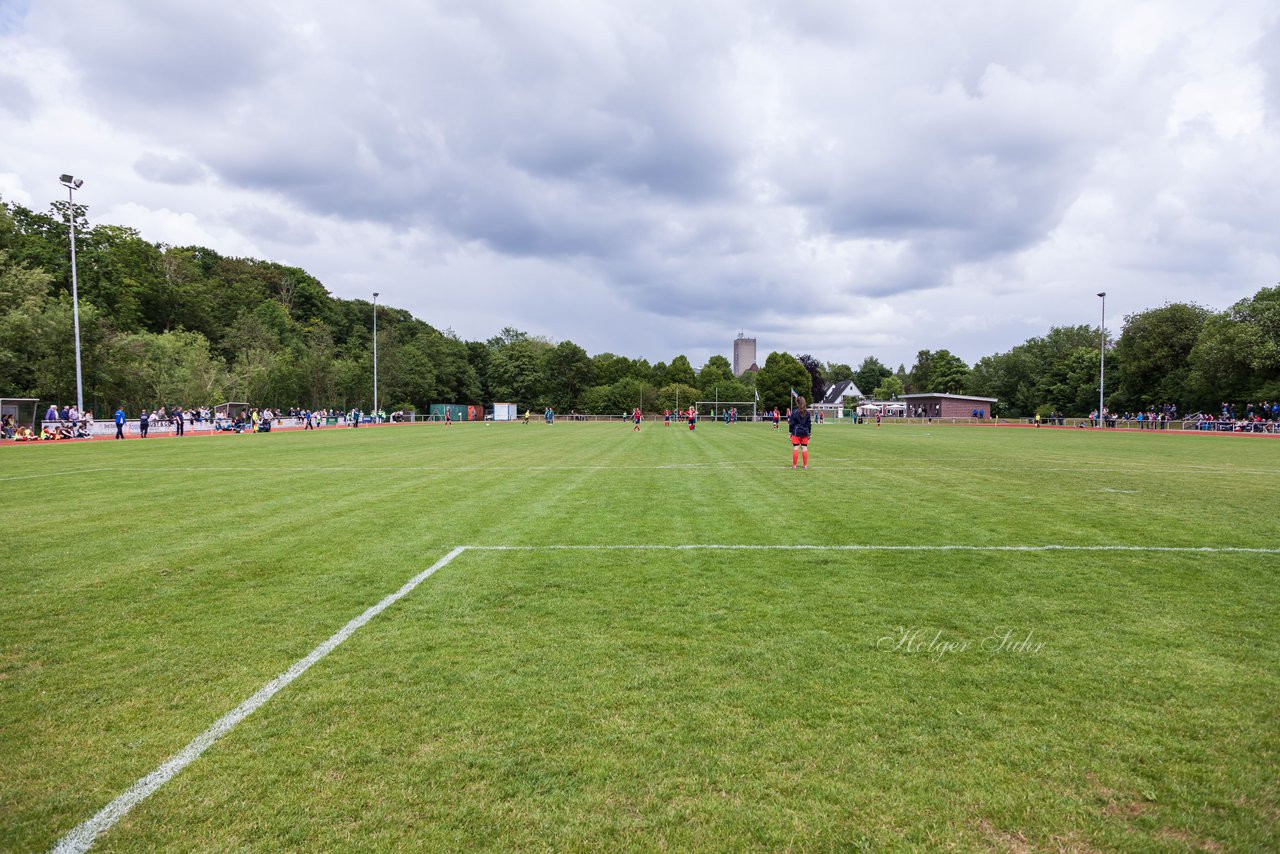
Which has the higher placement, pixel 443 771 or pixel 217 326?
pixel 217 326

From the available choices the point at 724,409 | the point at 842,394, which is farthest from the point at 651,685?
the point at 842,394

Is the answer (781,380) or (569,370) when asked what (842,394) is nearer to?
(781,380)

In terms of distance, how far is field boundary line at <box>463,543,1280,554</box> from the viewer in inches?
283

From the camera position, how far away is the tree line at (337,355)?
42969 mm

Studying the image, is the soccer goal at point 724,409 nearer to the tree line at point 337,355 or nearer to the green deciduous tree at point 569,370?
the tree line at point 337,355

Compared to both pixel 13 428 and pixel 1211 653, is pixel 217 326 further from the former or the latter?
pixel 1211 653

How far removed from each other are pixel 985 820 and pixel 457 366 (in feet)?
325

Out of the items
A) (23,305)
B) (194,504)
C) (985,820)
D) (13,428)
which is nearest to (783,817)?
(985,820)

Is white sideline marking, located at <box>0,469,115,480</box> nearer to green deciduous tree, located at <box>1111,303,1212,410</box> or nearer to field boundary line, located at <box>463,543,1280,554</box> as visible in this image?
field boundary line, located at <box>463,543,1280,554</box>

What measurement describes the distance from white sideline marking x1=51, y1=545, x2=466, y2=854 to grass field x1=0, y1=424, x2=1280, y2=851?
53 mm

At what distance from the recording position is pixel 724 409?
100 meters

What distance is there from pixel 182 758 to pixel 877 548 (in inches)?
258

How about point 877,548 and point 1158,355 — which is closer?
point 877,548

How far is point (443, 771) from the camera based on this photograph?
2.90 m
